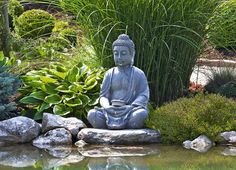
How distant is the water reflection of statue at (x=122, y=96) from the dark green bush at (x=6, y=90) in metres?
1.12

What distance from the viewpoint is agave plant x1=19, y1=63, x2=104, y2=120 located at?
6.96 m

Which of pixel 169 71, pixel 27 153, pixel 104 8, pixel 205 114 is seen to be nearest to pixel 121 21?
pixel 104 8

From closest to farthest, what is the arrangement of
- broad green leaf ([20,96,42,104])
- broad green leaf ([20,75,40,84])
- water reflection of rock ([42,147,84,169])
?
water reflection of rock ([42,147,84,169]), broad green leaf ([20,96,42,104]), broad green leaf ([20,75,40,84])

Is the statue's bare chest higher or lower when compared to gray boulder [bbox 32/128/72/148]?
higher

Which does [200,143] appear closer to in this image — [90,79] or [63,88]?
[90,79]

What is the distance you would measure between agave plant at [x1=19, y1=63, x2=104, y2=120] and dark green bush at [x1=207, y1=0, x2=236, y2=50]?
5.21 ft

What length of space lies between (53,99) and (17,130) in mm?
762

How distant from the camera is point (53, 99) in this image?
7004 millimetres

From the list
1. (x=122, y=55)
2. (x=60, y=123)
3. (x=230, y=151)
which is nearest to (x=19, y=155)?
(x=60, y=123)

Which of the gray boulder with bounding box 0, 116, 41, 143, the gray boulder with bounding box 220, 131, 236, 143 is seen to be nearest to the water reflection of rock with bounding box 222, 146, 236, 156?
the gray boulder with bounding box 220, 131, 236, 143

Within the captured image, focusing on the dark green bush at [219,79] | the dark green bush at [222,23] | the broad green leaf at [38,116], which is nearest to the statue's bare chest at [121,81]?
the broad green leaf at [38,116]

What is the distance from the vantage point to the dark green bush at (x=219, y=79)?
29.1 ft

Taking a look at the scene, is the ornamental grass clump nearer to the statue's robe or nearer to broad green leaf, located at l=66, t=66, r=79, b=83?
broad green leaf, located at l=66, t=66, r=79, b=83

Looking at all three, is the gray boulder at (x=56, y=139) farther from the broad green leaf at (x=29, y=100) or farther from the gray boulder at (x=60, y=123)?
the broad green leaf at (x=29, y=100)
